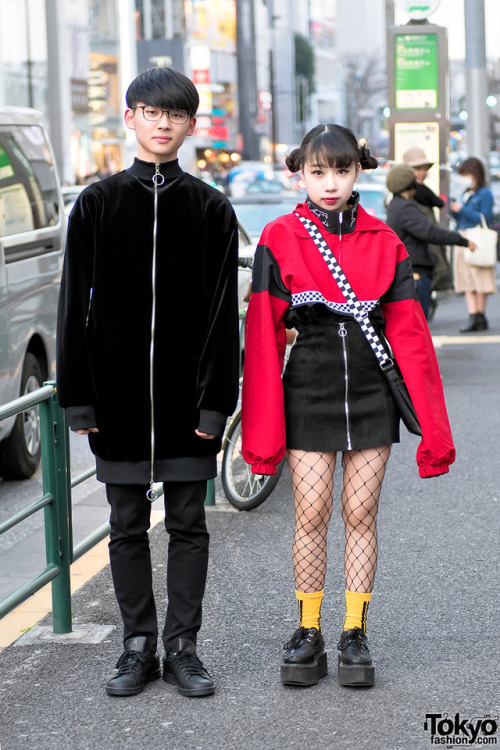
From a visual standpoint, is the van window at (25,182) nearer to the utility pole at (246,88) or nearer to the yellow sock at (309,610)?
the yellow sock at (309,610)

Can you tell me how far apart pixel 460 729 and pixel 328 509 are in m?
0.79

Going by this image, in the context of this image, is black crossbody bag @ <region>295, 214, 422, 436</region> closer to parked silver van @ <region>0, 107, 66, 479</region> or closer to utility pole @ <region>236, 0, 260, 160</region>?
parked silver van @ <region>0, 107, 66, 479</region>

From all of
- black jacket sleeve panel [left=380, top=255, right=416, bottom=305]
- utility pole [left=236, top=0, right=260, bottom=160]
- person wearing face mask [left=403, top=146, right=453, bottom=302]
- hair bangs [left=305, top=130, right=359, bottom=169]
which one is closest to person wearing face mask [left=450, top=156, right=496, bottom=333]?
person wearing face mask [left=403, top=146, right=453, bottom=302]

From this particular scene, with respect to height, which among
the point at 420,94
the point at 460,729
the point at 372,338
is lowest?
the point at 460,729

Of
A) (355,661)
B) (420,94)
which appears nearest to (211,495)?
(355,661)

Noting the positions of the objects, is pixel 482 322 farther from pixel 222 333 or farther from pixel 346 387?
pixel 222 333

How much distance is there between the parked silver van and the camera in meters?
7.02

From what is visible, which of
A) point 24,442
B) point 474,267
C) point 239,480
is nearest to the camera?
point 239,480

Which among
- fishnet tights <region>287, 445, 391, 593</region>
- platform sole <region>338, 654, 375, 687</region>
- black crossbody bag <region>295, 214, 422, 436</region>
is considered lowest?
platform sole <region>338, 654, 375, 687</region>

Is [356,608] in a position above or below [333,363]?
below

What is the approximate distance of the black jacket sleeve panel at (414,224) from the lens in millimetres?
9578

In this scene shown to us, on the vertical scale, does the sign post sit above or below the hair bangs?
above

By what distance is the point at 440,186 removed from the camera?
1712 cm

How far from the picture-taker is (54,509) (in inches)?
170
